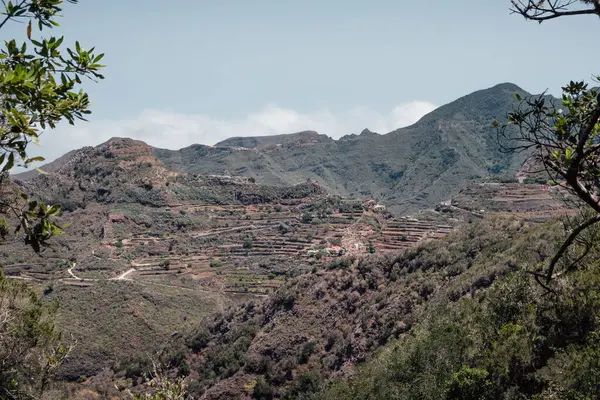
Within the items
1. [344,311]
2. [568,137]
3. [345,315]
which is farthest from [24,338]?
[344,311]

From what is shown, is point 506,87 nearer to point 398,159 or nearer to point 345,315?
point 398,159

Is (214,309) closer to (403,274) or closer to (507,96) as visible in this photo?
(403,274)

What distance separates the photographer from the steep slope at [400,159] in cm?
12900

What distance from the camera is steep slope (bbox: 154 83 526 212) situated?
423 feet

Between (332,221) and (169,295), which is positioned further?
(332,221)

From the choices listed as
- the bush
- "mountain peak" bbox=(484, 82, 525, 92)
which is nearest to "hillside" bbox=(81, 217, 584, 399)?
the bush

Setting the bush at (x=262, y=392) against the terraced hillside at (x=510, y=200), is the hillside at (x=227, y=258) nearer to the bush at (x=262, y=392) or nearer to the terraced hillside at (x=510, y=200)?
the terraced hillside at (x=510, y=200)

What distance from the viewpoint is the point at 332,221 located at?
2719 inches

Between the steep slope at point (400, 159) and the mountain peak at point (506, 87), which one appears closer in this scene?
the steep slope at point (400, 159)

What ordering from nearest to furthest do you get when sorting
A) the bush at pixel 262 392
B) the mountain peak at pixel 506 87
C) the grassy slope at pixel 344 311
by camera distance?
1. the grassy slope at pixel 344 311
2. the bush at pixel 262 392
3. the mountain peak at pixel 506 87

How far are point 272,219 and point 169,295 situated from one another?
28.7 metres

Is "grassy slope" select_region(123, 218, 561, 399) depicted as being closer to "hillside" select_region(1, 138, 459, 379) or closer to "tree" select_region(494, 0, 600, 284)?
"hillside" select_region(1, 138, 459, 379)

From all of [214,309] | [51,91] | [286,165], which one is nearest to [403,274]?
[214,309]

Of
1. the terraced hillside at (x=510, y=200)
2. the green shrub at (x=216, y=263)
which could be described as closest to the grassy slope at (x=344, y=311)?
the terraced hillside at (x=510, y=200)
